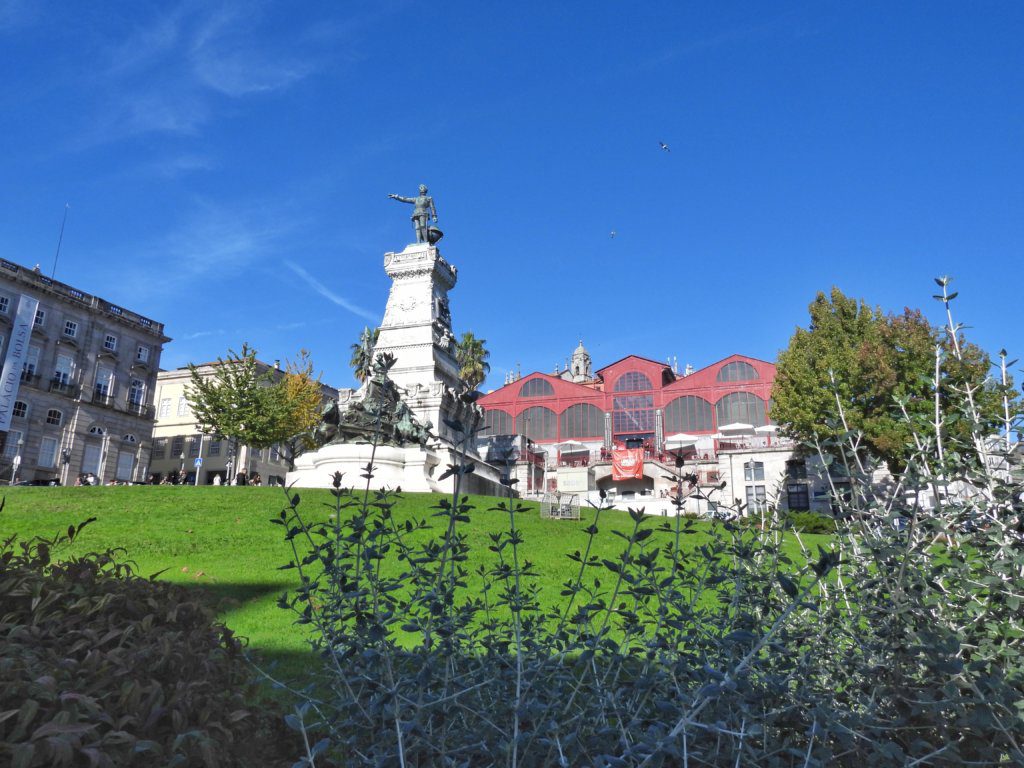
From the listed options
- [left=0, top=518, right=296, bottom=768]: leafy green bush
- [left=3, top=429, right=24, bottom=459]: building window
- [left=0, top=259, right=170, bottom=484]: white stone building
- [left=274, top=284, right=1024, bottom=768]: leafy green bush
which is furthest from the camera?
[left=0, top=259, right=170, bottom=484]: white stone building

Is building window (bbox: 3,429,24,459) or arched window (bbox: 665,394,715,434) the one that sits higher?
arched window (bbox: 665,394,715,434)

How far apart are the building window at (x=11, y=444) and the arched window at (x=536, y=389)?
126 feet

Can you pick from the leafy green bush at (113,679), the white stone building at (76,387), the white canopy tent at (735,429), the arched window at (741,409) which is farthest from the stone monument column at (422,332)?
the arched window at (741,409)

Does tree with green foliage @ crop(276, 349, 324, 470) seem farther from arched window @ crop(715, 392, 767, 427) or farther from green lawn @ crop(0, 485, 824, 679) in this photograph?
arched window @ crop(715, 392, 767, 427)

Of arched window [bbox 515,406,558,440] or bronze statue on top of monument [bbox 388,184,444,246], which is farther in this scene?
arched window [bbox 515,406,558,440]

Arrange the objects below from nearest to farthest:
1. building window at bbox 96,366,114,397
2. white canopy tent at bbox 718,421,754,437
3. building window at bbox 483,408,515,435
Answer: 1. building window at bbox 96,366,114,397
2. white canopy tent at bbox 718,421,754,437
3. building window at bbox 483,408,515,435

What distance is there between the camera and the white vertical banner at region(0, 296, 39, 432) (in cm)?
3790

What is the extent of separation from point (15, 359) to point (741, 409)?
5186 centimetres

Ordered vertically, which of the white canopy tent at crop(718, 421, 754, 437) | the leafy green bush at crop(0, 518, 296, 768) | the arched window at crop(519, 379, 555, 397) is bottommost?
the leafy green bush at crop(0, 518, 296, 768)

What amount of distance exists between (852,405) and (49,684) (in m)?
41.0

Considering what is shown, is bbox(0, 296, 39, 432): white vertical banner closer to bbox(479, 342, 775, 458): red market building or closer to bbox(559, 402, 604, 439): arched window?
bbox(479, 342, 775, 458): red market building

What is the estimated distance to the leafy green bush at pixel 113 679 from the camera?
7.79 ft

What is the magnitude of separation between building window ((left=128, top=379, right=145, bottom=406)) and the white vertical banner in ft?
38.5

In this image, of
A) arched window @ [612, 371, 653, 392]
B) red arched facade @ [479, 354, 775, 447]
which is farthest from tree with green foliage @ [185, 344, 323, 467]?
arched window @ [612, 371, 653, 392]
